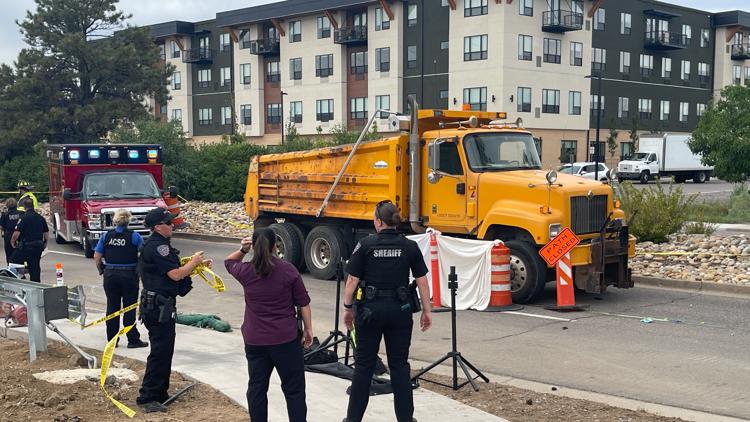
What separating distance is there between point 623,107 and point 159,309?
63804mm

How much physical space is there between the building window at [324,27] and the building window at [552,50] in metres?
17.8

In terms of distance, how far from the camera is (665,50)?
6912cm

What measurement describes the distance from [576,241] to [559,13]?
Result: 48974 mm

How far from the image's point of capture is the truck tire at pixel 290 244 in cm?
1636

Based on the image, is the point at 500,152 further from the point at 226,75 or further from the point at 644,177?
the point at 226,75

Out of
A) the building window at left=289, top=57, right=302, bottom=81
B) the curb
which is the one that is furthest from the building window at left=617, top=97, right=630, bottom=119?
the curb

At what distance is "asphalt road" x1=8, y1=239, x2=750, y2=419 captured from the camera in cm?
804

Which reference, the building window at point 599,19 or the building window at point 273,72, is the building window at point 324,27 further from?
the building window at point 599,19

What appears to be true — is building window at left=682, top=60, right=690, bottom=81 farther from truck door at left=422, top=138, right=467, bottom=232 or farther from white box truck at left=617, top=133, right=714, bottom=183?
truck door at left=422, top=138, right=467, bottom=232

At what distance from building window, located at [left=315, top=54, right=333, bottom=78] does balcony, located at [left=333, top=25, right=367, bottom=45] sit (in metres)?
2.25

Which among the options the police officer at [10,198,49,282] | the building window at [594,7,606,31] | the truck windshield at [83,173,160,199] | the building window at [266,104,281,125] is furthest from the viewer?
the building window at [266,104,281,125]

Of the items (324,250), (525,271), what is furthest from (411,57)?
(525,271)

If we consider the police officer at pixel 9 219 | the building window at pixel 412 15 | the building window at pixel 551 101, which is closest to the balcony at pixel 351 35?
the building window at pixel 412 15

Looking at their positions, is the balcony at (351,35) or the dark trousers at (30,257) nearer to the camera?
the dark trousers at (30,257)
